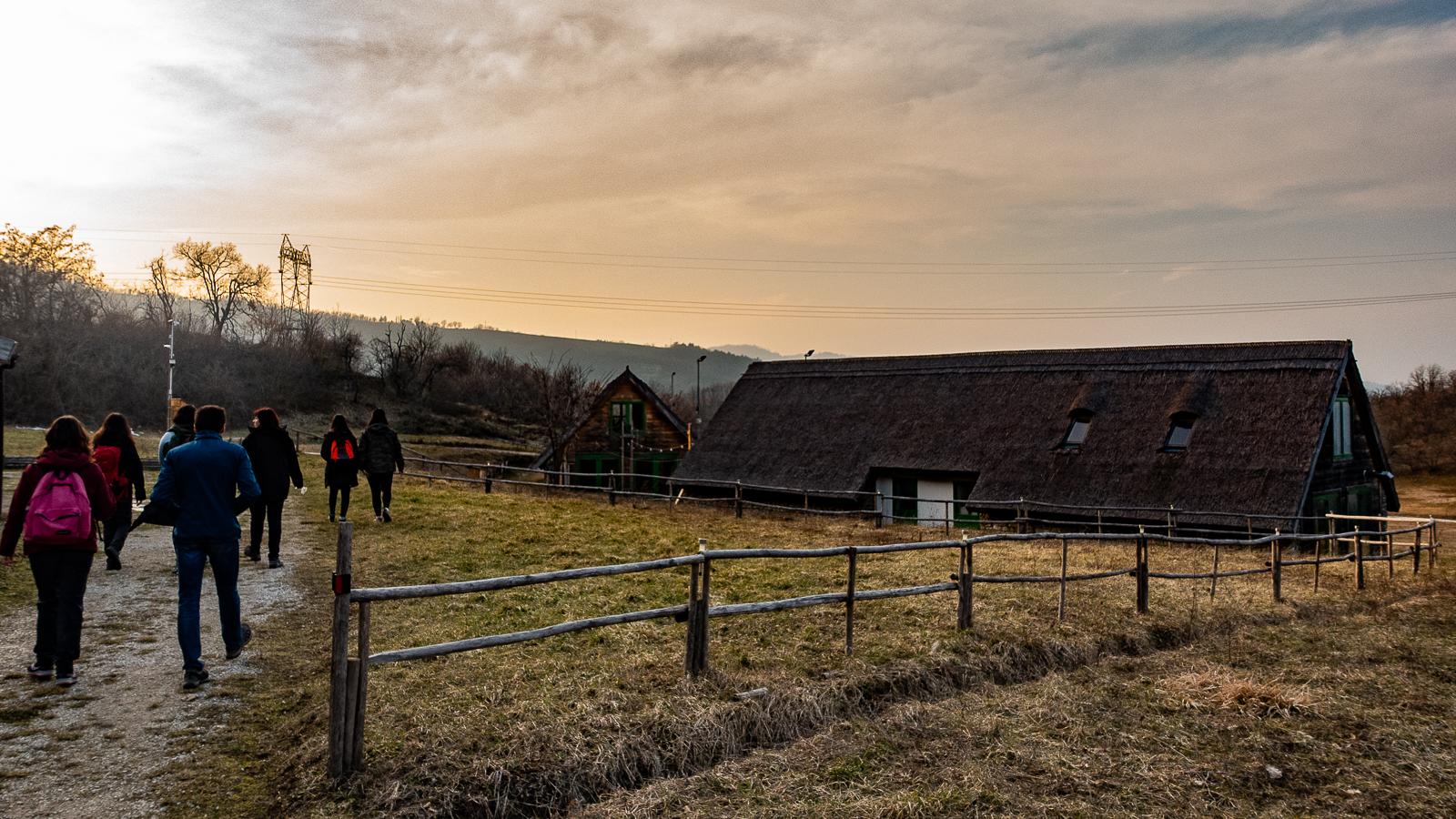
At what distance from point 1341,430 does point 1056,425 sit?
6.64 metres

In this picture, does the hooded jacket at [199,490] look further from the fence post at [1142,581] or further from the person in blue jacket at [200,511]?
the fence post at [1142,581]

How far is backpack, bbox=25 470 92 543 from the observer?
6.37 meters

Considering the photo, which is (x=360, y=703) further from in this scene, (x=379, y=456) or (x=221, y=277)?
(x=221, y=277)

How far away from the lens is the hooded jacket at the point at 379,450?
14.6 metres

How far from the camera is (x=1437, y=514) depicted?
119 ft

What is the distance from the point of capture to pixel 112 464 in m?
9.42

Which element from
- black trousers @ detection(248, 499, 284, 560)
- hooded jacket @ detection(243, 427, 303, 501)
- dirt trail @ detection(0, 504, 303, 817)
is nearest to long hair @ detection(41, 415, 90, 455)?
dirt trail @ detection(0, 504, 303, 817)

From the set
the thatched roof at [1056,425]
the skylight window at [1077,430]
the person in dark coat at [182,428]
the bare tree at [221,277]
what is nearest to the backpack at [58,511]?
the person in dark coat at [182,428]

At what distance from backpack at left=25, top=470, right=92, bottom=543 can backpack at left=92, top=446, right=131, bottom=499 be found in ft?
10.1

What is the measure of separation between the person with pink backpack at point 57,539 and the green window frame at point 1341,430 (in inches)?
925

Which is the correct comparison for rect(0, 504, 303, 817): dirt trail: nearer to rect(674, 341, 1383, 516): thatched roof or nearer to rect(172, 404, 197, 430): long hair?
rect(172, 404, 197, 430): long hair

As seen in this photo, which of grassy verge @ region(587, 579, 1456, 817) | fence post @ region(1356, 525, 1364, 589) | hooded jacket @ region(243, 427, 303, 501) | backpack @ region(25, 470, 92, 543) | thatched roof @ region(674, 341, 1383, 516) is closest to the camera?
grassy verge @ region(587, 579, 1456, 817)

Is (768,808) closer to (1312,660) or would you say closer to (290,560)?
(1312,660)

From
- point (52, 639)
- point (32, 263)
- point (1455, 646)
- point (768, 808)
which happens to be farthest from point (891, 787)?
point (32, 263)
